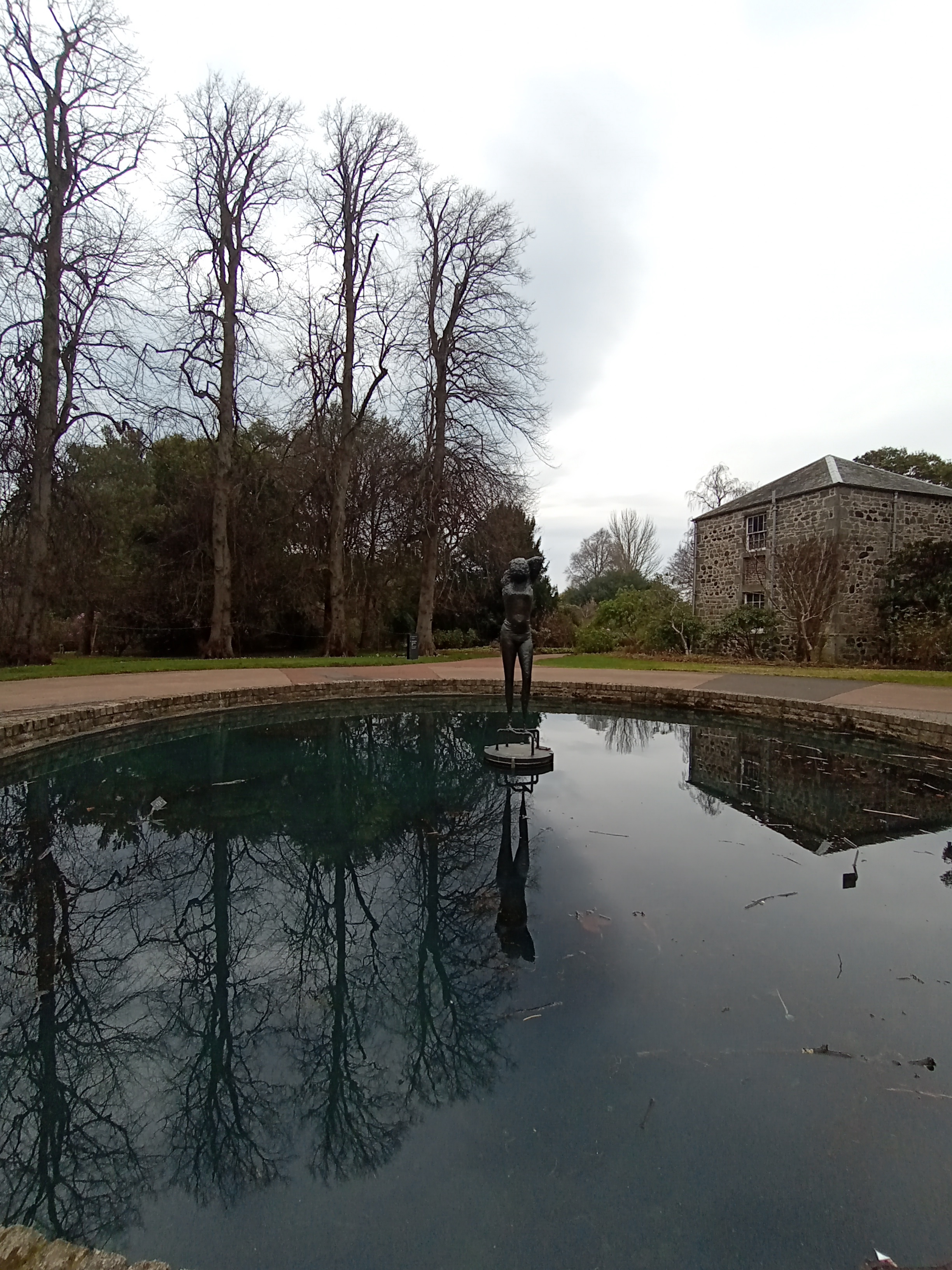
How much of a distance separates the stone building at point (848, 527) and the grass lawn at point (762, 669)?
89.1 inches

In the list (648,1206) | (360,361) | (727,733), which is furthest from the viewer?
(360,361)

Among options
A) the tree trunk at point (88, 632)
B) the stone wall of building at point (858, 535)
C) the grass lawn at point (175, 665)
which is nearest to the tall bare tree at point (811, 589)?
the stone wall of building at point (858, 535)

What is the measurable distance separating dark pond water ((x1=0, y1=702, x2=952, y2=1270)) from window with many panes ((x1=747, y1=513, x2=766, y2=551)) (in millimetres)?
15878

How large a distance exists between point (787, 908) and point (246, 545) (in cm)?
1989

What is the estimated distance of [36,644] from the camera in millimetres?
13289

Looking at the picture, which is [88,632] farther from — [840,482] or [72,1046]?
[840,482]

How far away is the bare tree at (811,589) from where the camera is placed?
1541cm

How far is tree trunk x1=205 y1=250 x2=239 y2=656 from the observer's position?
1611cm

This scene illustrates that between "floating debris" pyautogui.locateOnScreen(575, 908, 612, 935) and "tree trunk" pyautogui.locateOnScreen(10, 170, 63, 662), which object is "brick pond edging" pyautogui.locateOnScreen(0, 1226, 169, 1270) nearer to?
"floating debris" pyautogui.locateOnScreen(575, 908, 612, 935)

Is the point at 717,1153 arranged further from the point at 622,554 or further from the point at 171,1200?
the point at 622,554

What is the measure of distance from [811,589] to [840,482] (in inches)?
134

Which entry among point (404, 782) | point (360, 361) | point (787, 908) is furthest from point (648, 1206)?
point (360, 361)

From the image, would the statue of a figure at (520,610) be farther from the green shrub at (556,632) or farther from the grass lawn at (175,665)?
the green shrub at (556,632)

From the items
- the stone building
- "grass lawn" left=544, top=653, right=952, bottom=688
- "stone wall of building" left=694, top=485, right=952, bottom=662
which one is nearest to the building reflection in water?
"grass lawn" left=544, top=653, right=952, bottom=688
